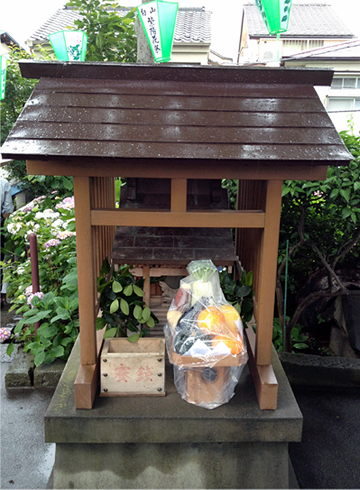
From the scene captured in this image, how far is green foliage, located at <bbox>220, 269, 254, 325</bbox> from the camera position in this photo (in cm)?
282

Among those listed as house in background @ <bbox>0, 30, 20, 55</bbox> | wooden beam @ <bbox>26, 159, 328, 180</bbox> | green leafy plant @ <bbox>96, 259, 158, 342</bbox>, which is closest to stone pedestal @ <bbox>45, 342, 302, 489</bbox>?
green leafy plant @ <bbox>96, 259, 158, 342</bbox>

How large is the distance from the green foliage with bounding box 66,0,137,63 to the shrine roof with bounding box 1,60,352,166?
3469mm

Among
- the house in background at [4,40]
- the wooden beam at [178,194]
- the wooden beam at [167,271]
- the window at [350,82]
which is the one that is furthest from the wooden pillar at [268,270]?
the house in background at [4,40]

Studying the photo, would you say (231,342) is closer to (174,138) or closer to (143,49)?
(174,138)

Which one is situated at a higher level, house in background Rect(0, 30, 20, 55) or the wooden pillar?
house in background Rect(0, 30, 20, 55)

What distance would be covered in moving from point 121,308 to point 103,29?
179 inches

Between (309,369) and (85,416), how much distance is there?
2310mm

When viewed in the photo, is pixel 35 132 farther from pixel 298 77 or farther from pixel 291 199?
pixel 291 199

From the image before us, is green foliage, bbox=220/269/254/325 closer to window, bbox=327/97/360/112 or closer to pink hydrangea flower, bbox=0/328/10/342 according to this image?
pink hydrangea flower, bbox=0/328/10/342

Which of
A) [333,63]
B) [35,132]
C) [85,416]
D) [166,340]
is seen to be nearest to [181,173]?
[35,132]

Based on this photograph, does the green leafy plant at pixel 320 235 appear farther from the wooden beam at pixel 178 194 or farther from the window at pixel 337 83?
the window at pixel 337 83

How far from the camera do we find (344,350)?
4359 mm

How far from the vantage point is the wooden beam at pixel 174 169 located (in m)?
2.32

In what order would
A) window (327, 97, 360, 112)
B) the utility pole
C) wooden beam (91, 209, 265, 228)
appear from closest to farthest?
1. wooden beam (91, 209, 265, 228)
2. the utility pole
3. window (327, 97, 360, 112)
